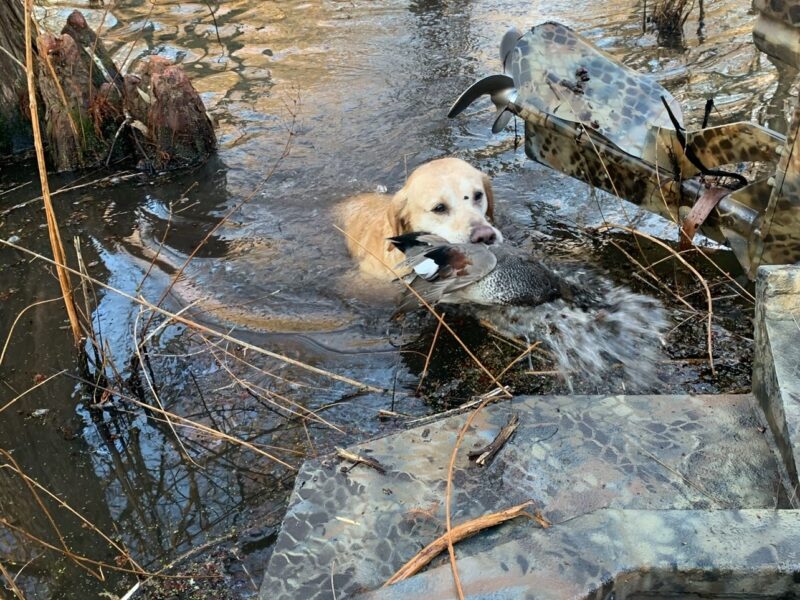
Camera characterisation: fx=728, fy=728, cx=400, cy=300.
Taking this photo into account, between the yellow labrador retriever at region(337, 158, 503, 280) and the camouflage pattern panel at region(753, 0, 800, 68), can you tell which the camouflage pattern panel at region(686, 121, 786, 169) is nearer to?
the camouflage pattern panel at region(753, 0, 800, 68)

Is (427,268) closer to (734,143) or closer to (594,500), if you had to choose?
(594,500)

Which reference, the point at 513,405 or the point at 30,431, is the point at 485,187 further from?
the point at 30,431

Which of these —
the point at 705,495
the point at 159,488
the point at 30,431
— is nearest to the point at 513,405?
the point at 705,495

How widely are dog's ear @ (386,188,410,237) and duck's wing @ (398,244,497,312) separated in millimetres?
1049

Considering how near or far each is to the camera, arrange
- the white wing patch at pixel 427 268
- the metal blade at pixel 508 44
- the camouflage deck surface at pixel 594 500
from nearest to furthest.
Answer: the camouflage deck surface at pixel 594 500 < the white wing patch at pixel 427 268 < the metal blade at pixel 508 44

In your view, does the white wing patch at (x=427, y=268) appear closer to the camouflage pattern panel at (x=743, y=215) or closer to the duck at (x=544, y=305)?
the duck at (x=544, y=305)

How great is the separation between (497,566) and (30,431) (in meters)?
2.37

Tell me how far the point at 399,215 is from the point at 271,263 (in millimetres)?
1063

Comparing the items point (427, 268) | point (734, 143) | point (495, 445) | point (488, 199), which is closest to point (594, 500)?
point (495, 445)

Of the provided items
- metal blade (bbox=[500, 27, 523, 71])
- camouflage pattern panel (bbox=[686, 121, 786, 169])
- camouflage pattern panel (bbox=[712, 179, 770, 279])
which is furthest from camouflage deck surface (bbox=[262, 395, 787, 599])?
metal blade (bbox=[500, 27, 523, 71])

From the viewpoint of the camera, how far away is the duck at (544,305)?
3258 mm

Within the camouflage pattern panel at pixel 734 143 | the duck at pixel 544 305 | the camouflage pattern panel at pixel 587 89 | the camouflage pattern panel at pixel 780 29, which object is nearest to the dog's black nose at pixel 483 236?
the duck at pixel 544 305

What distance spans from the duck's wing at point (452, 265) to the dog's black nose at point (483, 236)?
0.48 m

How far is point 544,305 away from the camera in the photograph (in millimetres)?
3475
